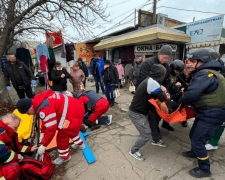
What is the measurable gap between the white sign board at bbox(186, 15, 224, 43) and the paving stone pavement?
17.0ft

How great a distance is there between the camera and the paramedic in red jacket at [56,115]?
175 cm

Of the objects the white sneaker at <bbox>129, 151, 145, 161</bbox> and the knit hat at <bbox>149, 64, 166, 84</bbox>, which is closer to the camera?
the knit hat at <bbox>149, 64, 166, 84</bbox>

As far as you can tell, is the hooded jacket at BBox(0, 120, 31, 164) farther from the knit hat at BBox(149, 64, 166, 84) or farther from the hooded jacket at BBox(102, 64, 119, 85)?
the hooded jacket at BBox(102, 64, 119, 85)

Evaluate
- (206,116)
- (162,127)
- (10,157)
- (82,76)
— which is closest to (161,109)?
(206,116)

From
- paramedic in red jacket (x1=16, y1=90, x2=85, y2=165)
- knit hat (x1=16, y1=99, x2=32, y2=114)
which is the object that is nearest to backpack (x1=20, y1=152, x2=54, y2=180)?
paramedic in red jacket (x1=16, y1=90, x2=85, y2=165)

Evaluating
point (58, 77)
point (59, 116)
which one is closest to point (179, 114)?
point (59, 116)

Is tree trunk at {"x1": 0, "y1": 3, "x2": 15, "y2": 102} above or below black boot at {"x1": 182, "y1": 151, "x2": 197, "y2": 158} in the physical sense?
above

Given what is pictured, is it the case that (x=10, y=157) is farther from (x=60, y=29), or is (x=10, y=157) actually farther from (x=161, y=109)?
(x=60, y=29)

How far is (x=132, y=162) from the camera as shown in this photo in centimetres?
219

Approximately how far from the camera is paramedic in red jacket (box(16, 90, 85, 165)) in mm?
1753

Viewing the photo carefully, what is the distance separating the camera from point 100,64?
601cm

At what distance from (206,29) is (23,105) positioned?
7.90 m

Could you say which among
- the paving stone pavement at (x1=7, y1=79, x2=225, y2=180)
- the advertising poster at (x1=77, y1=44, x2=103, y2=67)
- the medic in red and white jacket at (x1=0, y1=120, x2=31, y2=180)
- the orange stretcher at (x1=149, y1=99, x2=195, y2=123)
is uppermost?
the advertising poster at (x1=77, y1=44, x2=103, y2=67)

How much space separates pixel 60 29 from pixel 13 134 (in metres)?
4.44
